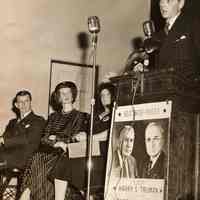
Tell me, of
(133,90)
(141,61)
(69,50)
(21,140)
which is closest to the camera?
(133,90)

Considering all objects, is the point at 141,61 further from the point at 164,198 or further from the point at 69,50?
the point at 69,50

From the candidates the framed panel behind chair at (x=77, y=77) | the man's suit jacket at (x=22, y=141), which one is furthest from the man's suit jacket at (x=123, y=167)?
the framed panel behind chair at (x=77, y=77)

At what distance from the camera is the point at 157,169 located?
3.32 m

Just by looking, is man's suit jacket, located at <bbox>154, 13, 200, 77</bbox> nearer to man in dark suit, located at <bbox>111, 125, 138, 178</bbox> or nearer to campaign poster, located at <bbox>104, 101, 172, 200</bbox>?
campaign poster, located at <bbox>104, 101, 172, 200</bbox>

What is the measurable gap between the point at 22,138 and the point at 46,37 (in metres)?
1.72

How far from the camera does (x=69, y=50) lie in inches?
269

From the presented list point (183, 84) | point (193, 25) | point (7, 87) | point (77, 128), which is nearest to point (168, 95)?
point (183, 84)

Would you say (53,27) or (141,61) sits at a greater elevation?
(53,27)

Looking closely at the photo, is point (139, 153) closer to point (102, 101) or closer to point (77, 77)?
point (102, 101)

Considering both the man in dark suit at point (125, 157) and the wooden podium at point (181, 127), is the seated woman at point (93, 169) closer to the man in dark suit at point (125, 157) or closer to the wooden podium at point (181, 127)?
the man in dark suit at point (125, 157)

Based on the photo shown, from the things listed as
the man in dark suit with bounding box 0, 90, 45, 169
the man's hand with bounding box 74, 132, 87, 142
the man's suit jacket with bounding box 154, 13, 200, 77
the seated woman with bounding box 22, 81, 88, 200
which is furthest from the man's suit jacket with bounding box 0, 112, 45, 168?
the man's suit jacket with bounding box 154, 13, 200, 77

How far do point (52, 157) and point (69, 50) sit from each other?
8.29ft

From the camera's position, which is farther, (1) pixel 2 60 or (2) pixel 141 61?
(1) pixel 2 60

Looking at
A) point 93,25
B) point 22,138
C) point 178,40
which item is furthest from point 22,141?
point 178,40
